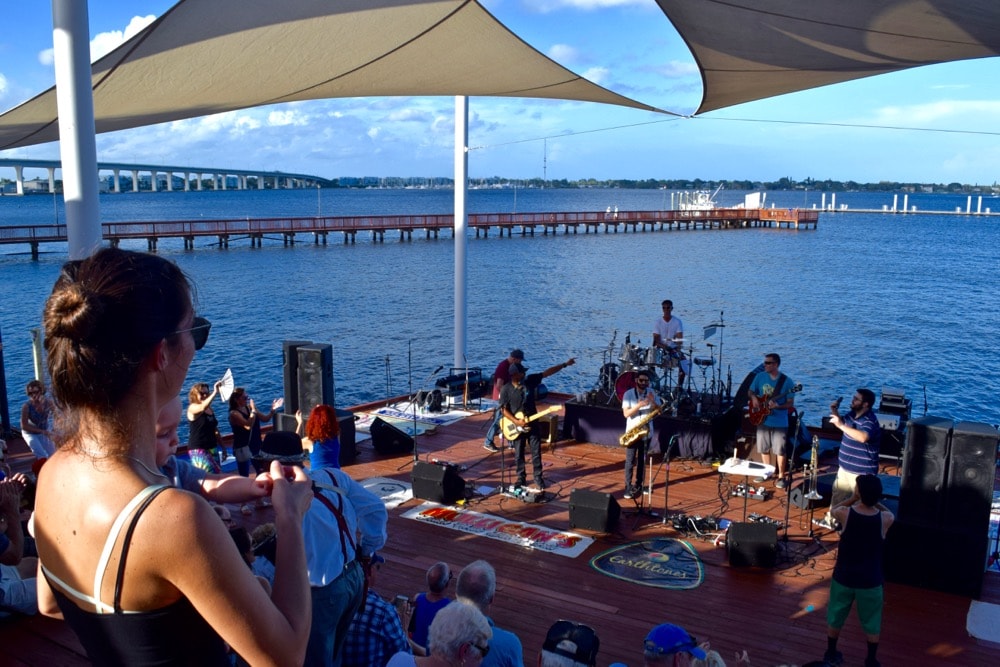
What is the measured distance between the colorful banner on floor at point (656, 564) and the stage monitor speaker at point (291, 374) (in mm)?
4998

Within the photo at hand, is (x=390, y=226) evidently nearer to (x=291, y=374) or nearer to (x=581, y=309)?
(x=581, y=309)

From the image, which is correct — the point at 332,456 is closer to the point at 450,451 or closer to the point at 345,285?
the point at 450,451

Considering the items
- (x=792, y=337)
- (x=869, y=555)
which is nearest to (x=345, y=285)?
(x=792, y=337)

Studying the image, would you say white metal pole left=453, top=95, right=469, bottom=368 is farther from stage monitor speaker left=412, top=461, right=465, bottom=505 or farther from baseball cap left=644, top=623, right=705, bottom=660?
baseball cap left=644, top=623, right=705, bottom=660

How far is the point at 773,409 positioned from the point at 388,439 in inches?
203

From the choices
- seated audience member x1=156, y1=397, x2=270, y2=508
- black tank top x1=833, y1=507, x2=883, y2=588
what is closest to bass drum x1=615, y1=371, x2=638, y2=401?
black tank top x1=833, y1=507, x2=883, y2=588

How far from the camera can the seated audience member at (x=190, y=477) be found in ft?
5.09

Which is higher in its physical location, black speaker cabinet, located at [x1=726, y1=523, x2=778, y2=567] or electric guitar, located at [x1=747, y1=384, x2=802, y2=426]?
electric guitar, located at [x1=747, y1=384, x2=802, y2=426]

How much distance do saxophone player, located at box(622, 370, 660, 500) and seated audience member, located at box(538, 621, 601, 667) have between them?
4.60 metres

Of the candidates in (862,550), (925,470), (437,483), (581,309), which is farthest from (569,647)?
(581,309)

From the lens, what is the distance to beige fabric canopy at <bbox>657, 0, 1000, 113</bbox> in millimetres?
6578

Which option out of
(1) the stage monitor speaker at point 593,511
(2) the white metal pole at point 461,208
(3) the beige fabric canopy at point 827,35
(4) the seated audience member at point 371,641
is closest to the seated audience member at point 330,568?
(4) the seated audience member at point 371,641

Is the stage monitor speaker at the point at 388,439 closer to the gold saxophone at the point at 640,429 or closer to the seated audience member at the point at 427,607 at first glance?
the gold saxophone at the point at 640,429

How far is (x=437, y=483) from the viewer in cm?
878
